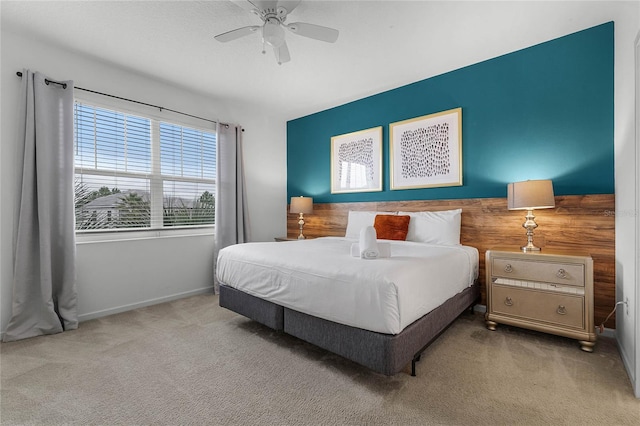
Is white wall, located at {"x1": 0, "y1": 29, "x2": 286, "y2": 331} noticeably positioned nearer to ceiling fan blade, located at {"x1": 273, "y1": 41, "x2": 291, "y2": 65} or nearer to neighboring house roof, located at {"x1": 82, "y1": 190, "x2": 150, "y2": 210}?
neighboring house roof, located at {"x1": 82, "y1": 190, "x2": 150, "y2": 210}

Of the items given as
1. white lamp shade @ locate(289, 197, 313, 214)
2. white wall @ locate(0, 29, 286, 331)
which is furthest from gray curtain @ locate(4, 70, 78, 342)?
white lamp shade @ locate(289, 197, 313, 214)

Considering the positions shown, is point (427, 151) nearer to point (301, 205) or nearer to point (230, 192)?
point (301, 205)

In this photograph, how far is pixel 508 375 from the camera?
188cm

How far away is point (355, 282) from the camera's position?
175cm

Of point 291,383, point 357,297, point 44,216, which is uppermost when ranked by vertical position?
point 44,216

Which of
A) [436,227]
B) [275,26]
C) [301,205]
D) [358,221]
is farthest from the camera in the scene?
[301,205]

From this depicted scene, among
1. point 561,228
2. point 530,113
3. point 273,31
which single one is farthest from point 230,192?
point 561,228

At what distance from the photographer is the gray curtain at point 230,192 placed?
397cm

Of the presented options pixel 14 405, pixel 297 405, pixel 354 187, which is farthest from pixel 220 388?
pixel 354 187

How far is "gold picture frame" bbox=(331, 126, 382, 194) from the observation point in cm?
396

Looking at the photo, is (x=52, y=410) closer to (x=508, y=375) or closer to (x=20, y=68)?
(x=508, y=375)

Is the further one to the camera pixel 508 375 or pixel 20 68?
pixel 20 68

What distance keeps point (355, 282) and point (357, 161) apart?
2.69 meters

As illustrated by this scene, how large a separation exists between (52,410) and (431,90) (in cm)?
415
